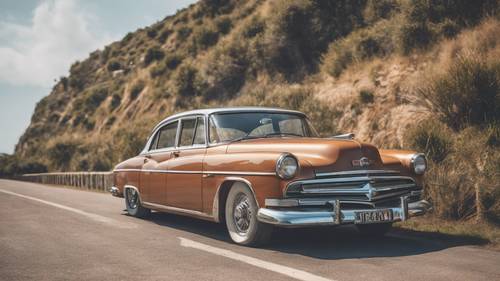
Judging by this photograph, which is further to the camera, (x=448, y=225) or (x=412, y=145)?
(x=412, y=145)

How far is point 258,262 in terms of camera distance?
5.16 m

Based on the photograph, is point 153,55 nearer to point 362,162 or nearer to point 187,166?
point 187,166

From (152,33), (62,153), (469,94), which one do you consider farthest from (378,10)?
(152,33)

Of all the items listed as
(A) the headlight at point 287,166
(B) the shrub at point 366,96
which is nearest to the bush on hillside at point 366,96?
(B) the shrub at point 366,96

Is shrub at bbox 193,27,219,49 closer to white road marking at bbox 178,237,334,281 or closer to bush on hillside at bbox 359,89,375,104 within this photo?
bush on hillside at bbox 359,89,375,104

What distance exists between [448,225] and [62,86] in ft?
171

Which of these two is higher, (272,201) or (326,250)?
(272,201)

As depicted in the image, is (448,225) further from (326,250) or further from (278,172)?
(278,172)

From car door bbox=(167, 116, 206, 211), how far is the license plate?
6.88 feet

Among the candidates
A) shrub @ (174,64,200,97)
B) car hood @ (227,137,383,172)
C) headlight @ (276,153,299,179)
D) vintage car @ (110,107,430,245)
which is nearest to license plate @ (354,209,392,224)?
vintage car @ (110,107,430,245)

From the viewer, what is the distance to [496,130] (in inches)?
406

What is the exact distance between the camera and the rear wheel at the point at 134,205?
894cm

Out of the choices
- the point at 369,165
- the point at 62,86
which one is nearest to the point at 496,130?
the point at 369,165

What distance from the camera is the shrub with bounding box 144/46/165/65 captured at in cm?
→ 3797
